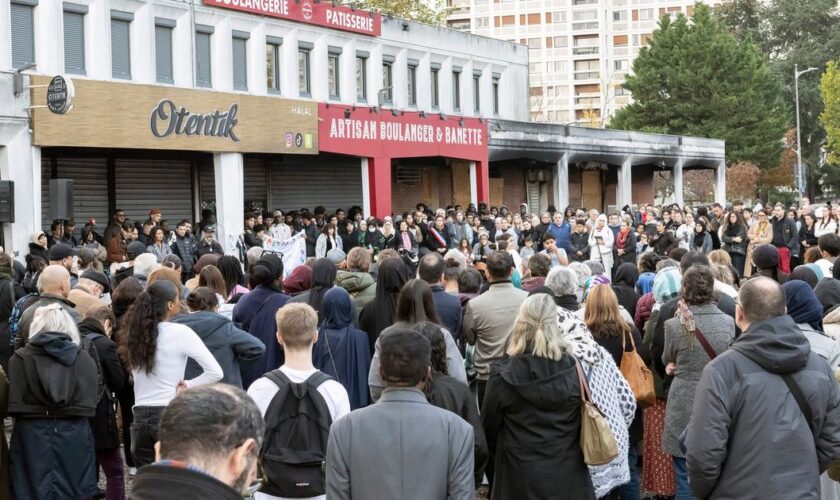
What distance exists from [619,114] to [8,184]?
55.5 metres

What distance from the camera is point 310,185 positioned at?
35.0 m

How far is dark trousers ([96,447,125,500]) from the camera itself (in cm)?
883

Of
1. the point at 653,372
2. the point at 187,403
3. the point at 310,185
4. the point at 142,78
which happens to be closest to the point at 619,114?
the point at 310,185

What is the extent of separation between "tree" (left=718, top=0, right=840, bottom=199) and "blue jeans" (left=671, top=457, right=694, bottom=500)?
7672 centimetres

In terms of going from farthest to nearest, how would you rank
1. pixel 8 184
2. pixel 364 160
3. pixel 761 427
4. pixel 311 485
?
pixel 364 160 → pixel 8 184 → pixel 311 485 → pixel 761 427

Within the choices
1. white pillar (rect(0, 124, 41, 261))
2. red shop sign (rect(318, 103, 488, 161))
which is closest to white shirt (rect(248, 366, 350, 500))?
white pillar (rect(0, 124, 41, 261))

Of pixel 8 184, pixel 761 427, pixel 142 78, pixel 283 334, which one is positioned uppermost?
pixel 142 78

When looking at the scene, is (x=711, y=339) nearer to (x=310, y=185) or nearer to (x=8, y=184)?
(x=8, y=184)

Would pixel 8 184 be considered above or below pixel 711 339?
above

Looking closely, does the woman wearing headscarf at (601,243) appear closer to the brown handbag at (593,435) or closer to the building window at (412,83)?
the building window at (412,83)

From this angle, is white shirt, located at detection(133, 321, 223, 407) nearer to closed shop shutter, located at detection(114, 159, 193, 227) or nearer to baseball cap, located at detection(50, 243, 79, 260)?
baseball cap, located at detection(50, 243, 79, 260)

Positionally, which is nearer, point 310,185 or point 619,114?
point 310,185

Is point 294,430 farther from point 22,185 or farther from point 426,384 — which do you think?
point 22,185

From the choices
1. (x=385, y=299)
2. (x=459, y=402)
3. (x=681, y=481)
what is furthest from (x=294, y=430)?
(x=681, y=481)
